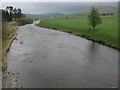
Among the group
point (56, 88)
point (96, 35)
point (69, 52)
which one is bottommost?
point (56, 88)

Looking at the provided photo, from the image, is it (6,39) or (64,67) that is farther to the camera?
(6,39)

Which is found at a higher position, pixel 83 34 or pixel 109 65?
pixel 83 34

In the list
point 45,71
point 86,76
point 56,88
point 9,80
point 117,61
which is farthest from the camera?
point 117,61

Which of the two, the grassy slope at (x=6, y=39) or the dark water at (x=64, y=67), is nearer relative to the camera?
the dark water at (x=64, y=67)

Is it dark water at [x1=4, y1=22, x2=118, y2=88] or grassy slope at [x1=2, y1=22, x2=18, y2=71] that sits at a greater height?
grassy slope at [x1=2, y1=22, x2=18, y2=71]

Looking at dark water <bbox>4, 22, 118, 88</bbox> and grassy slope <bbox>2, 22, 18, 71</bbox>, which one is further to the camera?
grassy slope <bbox>2, 22, 18, 71</bbox>

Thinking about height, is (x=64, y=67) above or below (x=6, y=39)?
below

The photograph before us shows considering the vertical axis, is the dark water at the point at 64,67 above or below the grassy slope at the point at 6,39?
below

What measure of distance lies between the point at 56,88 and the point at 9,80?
7397mm

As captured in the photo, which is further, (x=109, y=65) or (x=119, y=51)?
(x=119, y=51)

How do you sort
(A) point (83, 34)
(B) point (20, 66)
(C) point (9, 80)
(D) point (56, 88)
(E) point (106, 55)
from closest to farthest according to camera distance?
(D) point (56, 88)
(C) point (9, 80)
(B) point (20, 66)
(E) point (106, 55)
(A) point (83, 34)

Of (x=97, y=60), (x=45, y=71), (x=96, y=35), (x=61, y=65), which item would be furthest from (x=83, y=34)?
(x=45, y=71)

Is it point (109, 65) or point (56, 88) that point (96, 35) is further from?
point (56, 88)

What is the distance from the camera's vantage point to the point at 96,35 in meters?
55.5
